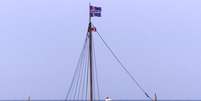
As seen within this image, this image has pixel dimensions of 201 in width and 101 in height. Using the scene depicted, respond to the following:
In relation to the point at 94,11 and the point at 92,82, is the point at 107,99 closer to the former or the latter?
the point at 92,82

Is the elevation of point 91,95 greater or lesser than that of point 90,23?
lesser

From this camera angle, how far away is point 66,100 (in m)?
78.9

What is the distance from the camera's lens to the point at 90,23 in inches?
2918

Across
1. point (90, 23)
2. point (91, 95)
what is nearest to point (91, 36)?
point (90, 23)

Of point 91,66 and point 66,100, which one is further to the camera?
point 66,100

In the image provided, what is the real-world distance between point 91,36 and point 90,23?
59.5 inches

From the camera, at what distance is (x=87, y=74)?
73625 millimetres

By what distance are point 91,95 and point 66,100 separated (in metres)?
8.15

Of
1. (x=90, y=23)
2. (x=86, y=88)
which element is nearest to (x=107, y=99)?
(x=86, y=88)

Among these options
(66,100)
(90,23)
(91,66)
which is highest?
(90,23)

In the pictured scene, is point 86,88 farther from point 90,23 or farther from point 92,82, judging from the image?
point 90,23

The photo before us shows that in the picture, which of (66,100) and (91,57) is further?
(66,100)

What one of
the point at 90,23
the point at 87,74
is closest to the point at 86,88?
the point at 87,74

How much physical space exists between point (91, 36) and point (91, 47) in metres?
1.57
